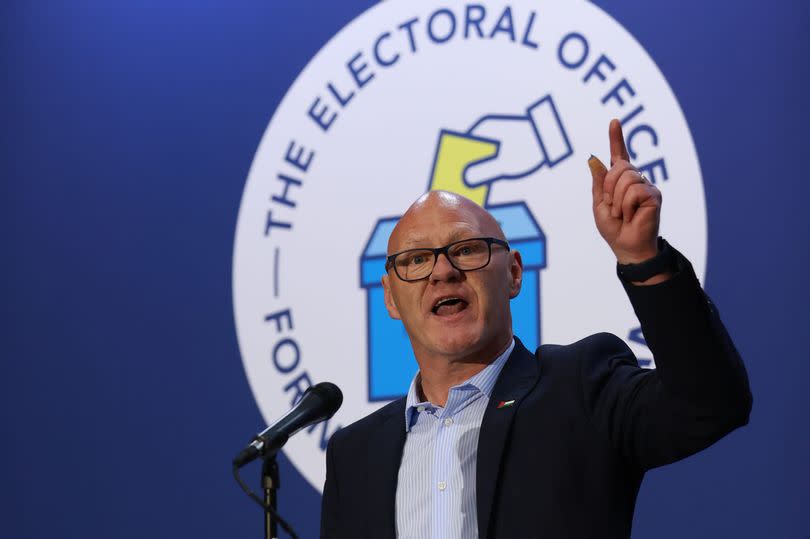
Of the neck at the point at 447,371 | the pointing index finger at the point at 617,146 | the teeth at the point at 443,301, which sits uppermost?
the pointing index finger at the point at 617,146

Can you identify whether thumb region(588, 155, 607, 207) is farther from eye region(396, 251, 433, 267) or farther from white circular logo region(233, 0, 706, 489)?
white circular logo region(233, 0, 706, 489)

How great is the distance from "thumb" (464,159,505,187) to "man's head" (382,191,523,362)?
945mm

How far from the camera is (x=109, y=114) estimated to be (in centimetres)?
414

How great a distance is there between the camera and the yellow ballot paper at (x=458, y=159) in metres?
3.37

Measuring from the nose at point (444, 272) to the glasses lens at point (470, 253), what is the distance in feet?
0.08

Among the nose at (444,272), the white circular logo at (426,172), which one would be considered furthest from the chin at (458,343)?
the white circular logo at (426,172)

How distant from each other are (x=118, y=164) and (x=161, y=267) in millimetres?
477

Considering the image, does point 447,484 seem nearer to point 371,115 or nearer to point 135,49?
point 371,115

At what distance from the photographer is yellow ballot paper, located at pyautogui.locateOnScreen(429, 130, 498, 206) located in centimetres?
337

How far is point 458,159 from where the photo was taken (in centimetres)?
342

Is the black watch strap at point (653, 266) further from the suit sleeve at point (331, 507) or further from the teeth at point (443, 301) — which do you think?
the suit sleeve at point (331, 507)

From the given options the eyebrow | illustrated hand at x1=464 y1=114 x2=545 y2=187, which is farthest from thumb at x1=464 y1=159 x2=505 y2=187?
the eyebrow

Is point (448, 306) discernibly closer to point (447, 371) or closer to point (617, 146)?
point (447, 371)

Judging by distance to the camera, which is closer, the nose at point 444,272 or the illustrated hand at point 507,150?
the nose at point 444,272
